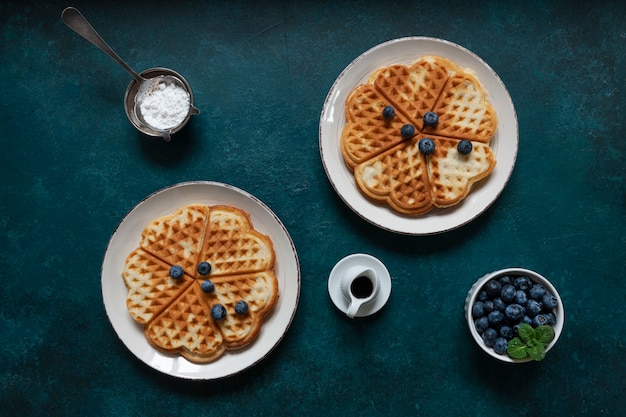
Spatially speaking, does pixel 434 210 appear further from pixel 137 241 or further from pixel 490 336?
pixel 137 241

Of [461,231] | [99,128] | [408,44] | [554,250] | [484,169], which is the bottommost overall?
[554,250]

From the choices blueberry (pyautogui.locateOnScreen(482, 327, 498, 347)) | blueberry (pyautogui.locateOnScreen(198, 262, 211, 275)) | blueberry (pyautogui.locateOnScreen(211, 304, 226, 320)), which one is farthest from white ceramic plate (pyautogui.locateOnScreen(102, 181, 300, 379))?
blueberry (pyautogui.locateOnScreen(482, 327, 498, 347))

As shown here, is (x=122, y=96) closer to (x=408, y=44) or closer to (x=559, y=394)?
(x=408, y=44)

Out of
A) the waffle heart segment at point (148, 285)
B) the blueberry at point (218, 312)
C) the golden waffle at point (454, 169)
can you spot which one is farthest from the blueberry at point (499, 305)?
the waffle heart segment at point (148, 285)

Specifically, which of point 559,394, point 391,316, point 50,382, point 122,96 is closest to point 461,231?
point 391,316

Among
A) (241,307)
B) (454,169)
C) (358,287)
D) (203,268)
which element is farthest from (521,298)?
(203,268)

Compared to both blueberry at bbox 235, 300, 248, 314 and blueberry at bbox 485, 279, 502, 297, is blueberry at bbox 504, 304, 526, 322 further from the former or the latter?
blueberry at bbox 235, 300, 248, 314
